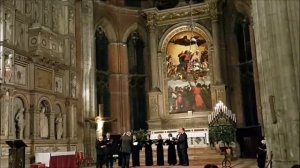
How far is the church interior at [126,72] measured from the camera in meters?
15.6

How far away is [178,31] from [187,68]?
2489 millimetres

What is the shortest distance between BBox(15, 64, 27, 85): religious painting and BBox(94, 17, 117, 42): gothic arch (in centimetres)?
888

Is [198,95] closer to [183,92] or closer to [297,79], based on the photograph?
[183,92]

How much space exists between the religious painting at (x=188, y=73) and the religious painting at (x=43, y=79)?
8.18m

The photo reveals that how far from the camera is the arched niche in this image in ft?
73.2

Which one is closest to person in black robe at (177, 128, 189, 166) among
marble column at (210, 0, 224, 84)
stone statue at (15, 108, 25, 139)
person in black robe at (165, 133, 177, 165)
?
person in black robe at (165, 133, 177, 165)

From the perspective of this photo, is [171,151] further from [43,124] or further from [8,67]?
[8,67]

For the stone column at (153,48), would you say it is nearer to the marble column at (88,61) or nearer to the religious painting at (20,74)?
the marble column at (88,61)

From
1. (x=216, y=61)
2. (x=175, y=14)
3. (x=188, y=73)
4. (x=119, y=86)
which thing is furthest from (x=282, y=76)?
(x=119, y=86)

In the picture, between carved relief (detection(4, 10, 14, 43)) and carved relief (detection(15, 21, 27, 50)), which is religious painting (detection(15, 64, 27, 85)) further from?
carved relief (detection(4, 10, 14, 43))

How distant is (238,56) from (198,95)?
363cm

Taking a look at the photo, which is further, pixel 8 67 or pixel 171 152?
pixel 171 152

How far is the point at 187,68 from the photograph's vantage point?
22812mm

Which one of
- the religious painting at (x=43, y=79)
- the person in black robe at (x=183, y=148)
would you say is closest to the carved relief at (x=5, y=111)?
the religious painting at (x=43, y=79)
